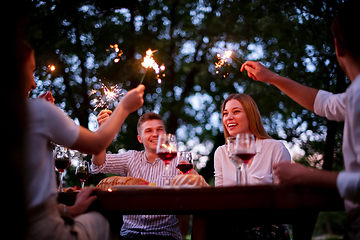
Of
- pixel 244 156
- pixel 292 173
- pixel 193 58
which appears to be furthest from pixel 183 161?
pixel 193 58

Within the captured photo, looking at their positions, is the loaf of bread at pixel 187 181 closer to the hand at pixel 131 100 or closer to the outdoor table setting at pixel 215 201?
the outdoor table setting at pixel 215 201

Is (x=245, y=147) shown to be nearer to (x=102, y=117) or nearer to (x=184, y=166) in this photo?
(x=184, y=166)

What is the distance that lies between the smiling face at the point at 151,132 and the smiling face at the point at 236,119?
84cm

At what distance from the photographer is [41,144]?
5.39 feet

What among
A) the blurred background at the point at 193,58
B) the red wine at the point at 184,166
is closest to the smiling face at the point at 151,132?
A: the red wine at the point at 184,166

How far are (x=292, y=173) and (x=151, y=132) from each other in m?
2.43

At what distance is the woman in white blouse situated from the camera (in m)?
3.29

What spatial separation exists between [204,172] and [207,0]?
16.4 ft

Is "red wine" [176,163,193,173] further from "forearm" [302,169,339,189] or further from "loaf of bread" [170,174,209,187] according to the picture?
"forearm" [302,169,339,189]

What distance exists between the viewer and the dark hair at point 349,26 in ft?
5.64

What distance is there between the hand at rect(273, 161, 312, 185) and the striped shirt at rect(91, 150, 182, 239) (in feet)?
6.00

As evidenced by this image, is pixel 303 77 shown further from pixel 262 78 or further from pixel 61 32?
pixel 61 32

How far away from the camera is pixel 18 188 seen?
1493 mm

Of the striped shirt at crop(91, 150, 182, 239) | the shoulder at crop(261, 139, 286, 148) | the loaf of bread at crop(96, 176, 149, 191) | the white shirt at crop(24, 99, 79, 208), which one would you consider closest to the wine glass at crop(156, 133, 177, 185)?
the loaf of bread at crop(96, 176, 149, 191)
